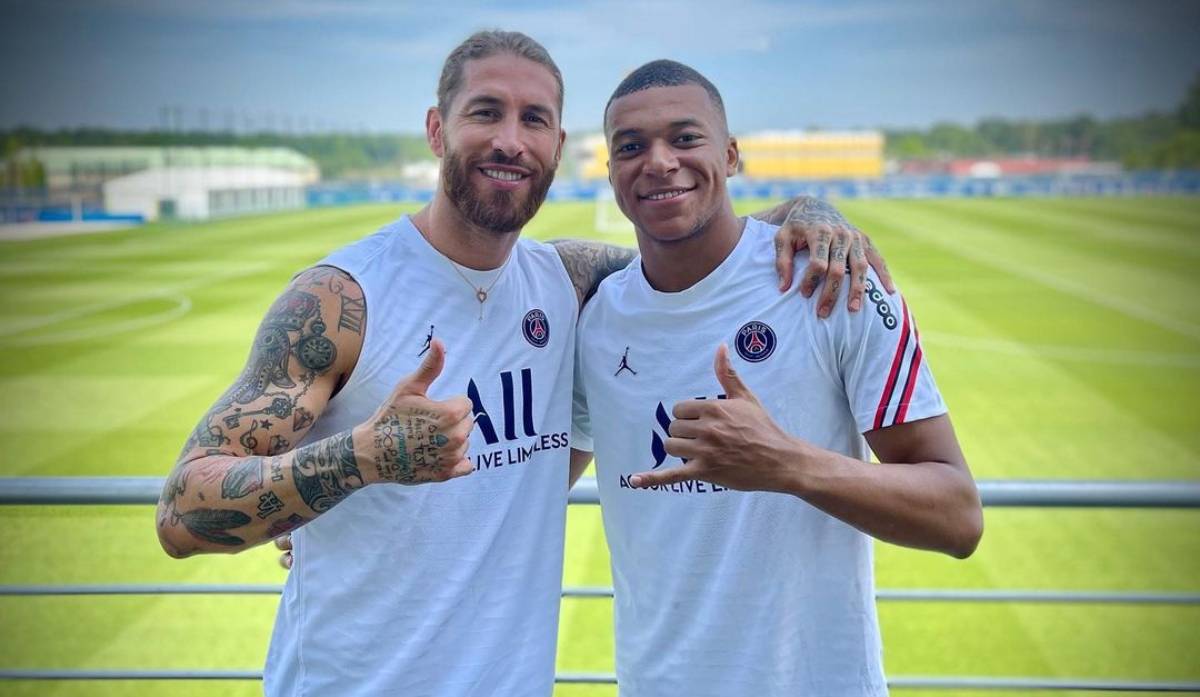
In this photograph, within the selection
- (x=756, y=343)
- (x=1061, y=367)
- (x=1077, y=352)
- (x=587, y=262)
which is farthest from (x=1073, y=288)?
(x=756, y=343)

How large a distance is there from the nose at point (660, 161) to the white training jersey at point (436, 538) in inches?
22.1

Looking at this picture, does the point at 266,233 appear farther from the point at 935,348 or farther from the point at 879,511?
the point at 879,511

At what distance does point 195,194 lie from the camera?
52.7 metres

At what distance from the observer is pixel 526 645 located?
2742 mm

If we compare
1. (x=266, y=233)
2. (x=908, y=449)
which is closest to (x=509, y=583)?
(x=908, y=449)

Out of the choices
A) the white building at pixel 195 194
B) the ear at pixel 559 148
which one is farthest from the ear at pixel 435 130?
the white building at pixel 195 194

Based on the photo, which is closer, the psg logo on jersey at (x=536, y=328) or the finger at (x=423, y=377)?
the finger at (x=423, y=377)

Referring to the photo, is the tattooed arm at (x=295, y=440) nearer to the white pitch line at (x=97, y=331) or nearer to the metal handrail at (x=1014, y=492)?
the metal handrail at (x=1014, y=492)

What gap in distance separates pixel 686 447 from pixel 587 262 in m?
1.08

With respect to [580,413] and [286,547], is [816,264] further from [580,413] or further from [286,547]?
[286,547]

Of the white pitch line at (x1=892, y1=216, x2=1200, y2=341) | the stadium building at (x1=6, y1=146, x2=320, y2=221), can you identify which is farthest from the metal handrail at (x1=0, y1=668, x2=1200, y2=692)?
the stadium building at (x1=6, y1=146, x2=320, y2=221)

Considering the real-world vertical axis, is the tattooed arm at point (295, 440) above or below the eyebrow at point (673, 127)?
below

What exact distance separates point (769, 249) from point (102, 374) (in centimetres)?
1537

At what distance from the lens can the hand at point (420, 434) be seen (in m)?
2.21
